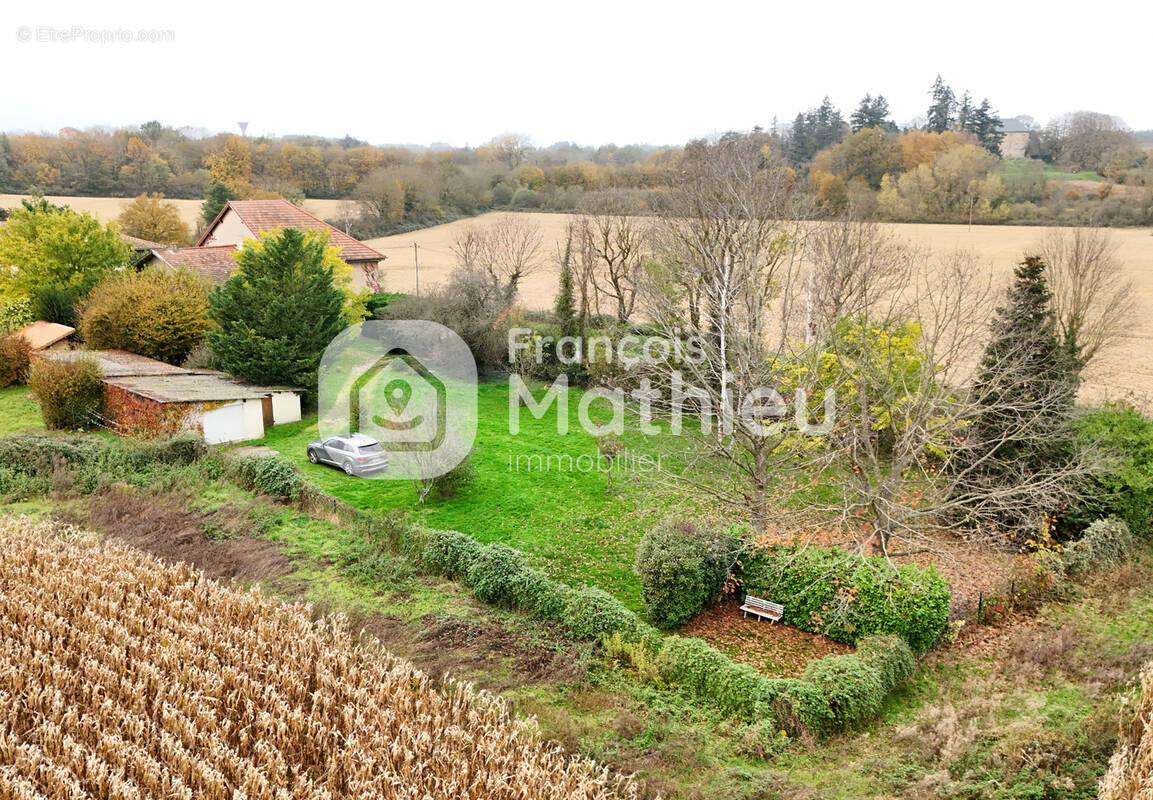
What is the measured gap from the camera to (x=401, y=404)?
23531 mm

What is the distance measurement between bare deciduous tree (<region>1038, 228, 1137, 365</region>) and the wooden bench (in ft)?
48.7

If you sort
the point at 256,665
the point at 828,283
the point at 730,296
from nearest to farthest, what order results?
1. the point at 256,665
2. the point at 730,296
3. the point at 828,283

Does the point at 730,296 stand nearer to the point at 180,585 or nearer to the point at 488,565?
the point at 488,565

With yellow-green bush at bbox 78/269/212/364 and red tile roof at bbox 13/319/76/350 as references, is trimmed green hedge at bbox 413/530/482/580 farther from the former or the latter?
red tile roof at bbox 13/319/76/350

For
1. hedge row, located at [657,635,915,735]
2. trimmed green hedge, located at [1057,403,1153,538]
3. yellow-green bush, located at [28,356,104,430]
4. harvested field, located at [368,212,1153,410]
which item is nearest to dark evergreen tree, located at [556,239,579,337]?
harvested field, located at [368,212,1153,410]

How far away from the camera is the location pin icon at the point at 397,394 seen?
2317cm

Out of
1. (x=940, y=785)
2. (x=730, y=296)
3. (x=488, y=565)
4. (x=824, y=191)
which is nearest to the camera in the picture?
(x=940, y=785)

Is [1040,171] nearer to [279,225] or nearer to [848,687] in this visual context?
[279,225]

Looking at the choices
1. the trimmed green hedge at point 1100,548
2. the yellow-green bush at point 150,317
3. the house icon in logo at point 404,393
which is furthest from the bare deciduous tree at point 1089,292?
the yellow-green bush at point 150,317

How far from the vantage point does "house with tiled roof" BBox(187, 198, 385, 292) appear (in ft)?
124

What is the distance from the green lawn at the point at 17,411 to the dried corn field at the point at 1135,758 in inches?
1072

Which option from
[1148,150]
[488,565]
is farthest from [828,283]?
[1148,150]

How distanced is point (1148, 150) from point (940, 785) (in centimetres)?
5283

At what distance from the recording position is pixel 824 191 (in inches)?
1544
